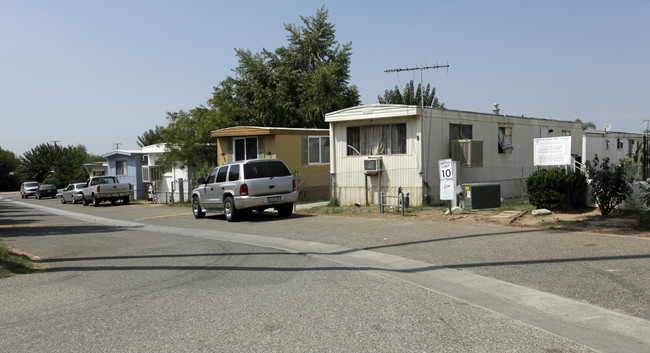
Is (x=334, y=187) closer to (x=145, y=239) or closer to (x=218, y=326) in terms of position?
(x=145, y=239)

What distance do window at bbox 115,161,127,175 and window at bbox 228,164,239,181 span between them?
2679 centimetres

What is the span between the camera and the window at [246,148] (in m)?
25.0

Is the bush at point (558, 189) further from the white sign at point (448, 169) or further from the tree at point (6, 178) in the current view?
the tree at point (6, 178)

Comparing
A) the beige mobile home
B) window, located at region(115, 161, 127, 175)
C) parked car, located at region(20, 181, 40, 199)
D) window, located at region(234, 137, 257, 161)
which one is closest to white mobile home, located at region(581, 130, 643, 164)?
the beige mobile home

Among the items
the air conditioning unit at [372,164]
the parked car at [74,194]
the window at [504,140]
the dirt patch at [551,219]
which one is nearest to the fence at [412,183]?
the air conditioning unit at [372,164]

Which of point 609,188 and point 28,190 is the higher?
point 609,188

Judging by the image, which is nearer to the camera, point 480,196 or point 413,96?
point 480,196

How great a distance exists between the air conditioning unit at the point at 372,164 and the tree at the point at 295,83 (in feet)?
55.4

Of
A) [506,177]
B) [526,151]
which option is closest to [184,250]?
[506,177]

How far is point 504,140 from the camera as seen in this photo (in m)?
20.8

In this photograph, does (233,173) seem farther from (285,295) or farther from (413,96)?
(413,96)

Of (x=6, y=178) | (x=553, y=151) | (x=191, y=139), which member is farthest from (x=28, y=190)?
(x=553, y=151)

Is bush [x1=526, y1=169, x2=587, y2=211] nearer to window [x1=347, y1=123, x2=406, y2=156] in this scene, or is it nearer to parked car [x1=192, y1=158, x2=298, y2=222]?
window [x1=347, y1=123, x2=406, y2=156]

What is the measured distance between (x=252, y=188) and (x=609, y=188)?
9.70 meters
